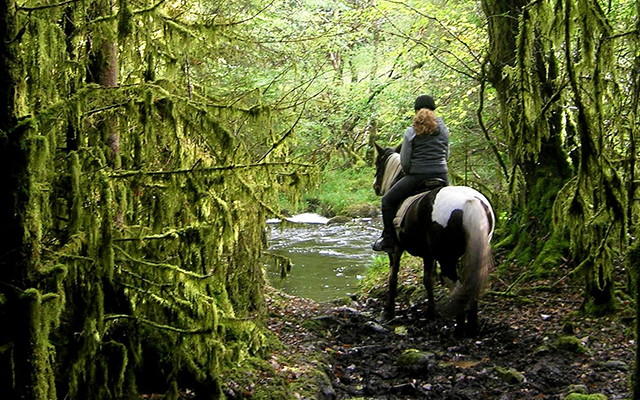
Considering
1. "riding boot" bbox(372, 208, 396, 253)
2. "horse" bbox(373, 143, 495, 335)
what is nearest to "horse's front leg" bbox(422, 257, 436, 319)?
"horse" bbox(373, 143, 495, 335)

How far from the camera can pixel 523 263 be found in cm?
830

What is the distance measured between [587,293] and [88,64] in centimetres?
563

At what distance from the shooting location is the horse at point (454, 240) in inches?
241

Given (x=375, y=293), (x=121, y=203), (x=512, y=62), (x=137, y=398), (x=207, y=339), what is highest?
(x=512, y=62)

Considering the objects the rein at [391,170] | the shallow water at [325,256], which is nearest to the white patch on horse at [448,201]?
the rein at [391,170]

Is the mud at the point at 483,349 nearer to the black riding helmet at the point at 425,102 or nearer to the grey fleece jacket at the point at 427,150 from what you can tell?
the grey fleece jacket at the point at 427,150

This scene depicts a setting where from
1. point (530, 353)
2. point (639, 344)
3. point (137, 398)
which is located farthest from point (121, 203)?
point (530, 353)

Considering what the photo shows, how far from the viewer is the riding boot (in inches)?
318

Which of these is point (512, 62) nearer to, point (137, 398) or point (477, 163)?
point (477, 163)

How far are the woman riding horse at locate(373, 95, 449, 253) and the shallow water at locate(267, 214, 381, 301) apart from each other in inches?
82.5

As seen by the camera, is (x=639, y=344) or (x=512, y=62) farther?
(x=512, y=62)

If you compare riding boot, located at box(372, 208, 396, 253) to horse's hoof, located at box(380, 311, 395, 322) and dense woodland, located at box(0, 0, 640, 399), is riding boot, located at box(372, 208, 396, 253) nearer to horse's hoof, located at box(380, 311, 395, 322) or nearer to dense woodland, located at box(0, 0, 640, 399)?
horse's hoof, located at box(380, 311, 395, 322)

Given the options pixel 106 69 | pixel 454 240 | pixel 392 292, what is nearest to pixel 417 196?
pixel 454 240

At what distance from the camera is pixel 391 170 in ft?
28.3
